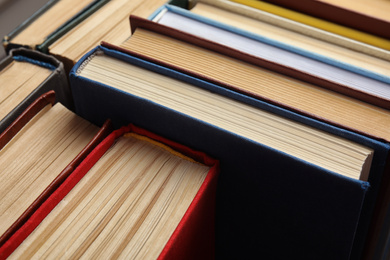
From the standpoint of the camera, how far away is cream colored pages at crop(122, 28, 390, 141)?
65 cm

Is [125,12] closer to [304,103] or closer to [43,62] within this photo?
[43,62]

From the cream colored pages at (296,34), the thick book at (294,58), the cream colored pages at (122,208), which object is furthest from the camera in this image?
the cream colored pages at (296,34)

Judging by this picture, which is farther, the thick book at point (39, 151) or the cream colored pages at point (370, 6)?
the cream colored pages at point (370, 6)

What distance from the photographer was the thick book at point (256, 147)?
0.60 m

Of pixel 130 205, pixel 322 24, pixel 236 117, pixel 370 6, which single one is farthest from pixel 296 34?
pixel 130 205

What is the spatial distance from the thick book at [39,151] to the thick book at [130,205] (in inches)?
1.2

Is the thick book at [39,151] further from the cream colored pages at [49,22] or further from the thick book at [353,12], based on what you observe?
the thick book at [353,12]

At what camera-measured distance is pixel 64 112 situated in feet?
2.48

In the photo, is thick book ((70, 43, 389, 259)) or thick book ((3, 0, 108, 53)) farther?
thick book ((3, 0, 108, 53))

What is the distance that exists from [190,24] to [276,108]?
30 cm

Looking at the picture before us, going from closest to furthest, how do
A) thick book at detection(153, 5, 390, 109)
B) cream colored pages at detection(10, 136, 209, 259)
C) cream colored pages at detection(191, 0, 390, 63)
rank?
cream colored pages at detection(10, 136, 209, 259) → thick book at detection(153, 5, 390, 109) → cream colored pages at detection(191, 0, 390, 63)

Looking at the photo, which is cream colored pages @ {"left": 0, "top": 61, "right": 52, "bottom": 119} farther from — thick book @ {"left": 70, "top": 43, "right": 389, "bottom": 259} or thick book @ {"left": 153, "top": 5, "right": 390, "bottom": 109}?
thick book @ {"left": 153, "top": 5, "right": 390, "bottom": 109}

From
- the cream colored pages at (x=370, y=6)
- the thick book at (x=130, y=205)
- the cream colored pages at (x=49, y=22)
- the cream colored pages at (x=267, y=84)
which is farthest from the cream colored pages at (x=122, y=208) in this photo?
the cream colored pages at (x=370, y=6)

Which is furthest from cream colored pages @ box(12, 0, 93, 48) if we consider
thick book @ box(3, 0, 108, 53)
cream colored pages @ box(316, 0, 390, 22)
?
cream colored pages @ box(316, 0, 390, 22)
